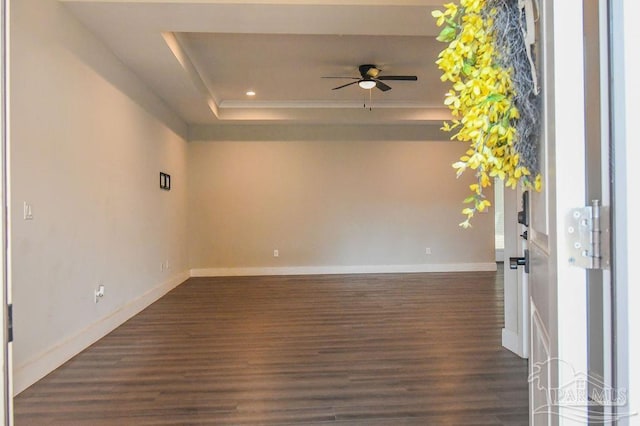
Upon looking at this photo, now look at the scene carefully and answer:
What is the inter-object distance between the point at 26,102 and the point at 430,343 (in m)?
3.48

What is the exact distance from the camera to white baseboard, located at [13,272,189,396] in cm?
252

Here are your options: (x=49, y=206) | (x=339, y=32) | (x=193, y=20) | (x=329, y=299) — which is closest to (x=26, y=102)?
(x=49, y=206)

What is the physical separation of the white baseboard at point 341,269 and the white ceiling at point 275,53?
105 inches

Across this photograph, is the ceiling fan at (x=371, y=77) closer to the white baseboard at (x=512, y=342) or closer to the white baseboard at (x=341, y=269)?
the white baseboard at (x=512, y=342)

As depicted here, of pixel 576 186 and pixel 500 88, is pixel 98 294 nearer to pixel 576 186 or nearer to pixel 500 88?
pixel 500 88

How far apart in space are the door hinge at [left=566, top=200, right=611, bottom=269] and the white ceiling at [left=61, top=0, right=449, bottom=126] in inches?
112

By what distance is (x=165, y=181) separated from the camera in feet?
19.1

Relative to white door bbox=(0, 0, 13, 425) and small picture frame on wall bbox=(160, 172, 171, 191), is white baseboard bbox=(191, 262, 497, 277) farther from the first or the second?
white door bbox=(0, 0, 13, 425)

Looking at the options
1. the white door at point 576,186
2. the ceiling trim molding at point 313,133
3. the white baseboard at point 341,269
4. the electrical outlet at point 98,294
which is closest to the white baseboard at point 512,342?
the white door at point 576,186

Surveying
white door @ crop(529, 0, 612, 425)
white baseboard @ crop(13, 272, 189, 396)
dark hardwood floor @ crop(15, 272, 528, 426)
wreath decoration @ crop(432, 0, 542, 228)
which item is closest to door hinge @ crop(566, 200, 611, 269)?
white door @ crop(529, 0, 612, 425)

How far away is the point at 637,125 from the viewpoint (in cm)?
55

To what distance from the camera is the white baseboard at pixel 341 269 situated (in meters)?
7.30

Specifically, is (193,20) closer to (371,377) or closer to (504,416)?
(371,377)

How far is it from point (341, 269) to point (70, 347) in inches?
195
